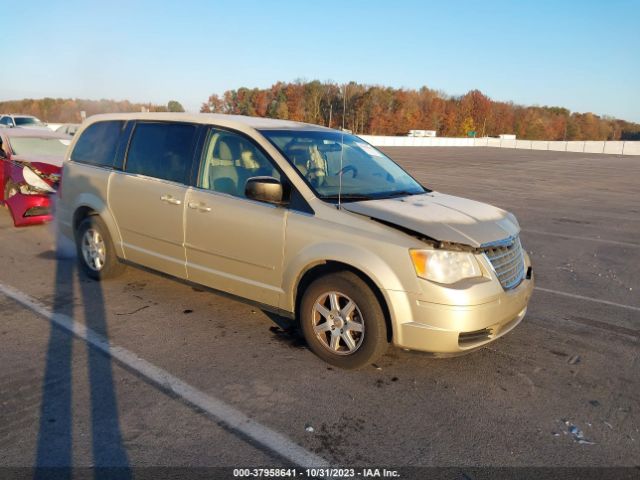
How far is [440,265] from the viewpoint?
11.7ft

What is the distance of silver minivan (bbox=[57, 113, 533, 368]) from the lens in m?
3.62

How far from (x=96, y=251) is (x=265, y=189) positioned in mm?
2746

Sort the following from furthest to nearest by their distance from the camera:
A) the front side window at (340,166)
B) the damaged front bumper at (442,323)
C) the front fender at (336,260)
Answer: the front side window at (340,166) → the front fender at (336,260) → the damaged front bumper at (442,323)

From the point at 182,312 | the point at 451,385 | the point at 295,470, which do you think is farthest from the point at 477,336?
the point at 182,312

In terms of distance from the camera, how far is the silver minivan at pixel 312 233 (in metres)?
3.62

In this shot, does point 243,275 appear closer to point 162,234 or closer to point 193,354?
point 193,354

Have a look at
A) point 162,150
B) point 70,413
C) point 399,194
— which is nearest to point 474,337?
point 399,194

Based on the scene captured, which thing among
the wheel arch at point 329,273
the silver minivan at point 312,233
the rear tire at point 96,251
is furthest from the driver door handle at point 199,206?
the rear tire at point 96,251

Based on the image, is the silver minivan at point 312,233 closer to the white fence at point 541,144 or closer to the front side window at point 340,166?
the front side window at point 340,166

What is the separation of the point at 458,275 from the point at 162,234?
9.12 ft

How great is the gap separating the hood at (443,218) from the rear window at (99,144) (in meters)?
3.03

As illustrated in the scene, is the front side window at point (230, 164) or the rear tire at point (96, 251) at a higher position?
the front side window at point (230, 164)

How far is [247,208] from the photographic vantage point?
4320 mm

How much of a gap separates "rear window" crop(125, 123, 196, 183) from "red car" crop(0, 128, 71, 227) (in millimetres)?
3165
